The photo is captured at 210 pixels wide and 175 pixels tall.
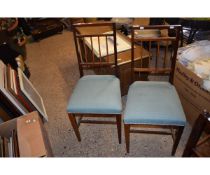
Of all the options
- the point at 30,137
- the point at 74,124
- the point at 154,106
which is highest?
the point at 154,106

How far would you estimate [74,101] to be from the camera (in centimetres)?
154

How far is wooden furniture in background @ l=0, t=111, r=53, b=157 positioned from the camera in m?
1.29

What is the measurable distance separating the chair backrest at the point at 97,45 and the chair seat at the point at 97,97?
0.43 feet

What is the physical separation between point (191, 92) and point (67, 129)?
1202mm

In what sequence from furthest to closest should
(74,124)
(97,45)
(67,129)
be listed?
(97,45), (67,129), (74,124)

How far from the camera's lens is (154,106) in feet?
4.64

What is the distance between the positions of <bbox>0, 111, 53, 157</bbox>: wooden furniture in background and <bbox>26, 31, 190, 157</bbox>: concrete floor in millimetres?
411

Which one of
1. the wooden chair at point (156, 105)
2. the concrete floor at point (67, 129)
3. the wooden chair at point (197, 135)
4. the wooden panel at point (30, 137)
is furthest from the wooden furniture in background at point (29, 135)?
the wooden chair at point (197, 135)

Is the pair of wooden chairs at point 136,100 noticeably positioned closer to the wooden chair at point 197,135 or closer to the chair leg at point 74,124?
the chair leg at point 74,124

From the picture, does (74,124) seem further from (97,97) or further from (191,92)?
(191,92)

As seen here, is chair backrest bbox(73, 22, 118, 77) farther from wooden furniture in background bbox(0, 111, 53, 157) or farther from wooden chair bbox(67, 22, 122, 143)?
wooden furniture in background bbox(0, 111, 53, 157)

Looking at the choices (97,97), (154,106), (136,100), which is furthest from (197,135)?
(97,97)

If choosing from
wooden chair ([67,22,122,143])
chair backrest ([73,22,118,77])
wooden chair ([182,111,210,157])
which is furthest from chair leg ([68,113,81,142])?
wooden chair ([182,111,210,157])
